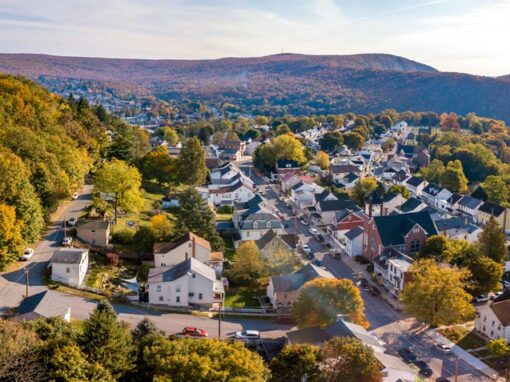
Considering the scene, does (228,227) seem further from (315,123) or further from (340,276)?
(315,123)

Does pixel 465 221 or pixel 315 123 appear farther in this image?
pixel 315 123

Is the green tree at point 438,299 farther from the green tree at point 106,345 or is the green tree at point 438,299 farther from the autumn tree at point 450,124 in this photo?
the autumn tree at point 450,124

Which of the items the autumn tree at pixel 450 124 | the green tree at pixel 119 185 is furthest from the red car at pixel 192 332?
the autumn tree at pixel 450 124

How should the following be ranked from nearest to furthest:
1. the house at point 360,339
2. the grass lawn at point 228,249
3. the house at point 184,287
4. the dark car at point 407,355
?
the house at point 360,339 → the dark car at point 407,355 → the house at point 184,287 → the grass lawn at point 228,249

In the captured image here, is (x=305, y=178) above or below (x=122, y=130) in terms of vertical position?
below

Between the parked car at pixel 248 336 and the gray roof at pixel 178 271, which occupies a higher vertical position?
the gray roof at pixel 178 271

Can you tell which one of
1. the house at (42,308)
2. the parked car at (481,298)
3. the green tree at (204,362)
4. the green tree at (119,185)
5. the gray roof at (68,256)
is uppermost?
the green tree at (119,185)

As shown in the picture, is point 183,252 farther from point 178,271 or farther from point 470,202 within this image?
point 470,202

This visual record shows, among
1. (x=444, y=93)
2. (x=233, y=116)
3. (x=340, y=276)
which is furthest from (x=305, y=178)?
(x=444, y=93)
